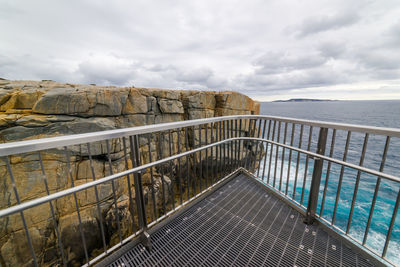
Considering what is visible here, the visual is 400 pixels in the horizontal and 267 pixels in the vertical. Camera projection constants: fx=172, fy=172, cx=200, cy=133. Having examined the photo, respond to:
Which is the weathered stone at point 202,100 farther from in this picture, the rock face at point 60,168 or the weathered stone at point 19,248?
the weathered stone at point 19,248

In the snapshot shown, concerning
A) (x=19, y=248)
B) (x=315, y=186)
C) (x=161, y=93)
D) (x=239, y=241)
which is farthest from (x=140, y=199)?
(x=161, y=93)

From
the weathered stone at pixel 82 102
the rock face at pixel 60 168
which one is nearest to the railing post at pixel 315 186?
the rock face at pixel 60 168

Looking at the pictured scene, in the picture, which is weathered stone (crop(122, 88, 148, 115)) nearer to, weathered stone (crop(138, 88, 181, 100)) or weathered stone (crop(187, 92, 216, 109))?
weathered stone (crop(138, 88, 181, 100))

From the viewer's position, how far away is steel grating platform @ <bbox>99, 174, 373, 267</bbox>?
7.15ft

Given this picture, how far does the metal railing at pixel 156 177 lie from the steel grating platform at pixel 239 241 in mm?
174

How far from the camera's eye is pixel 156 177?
13633 millimetres

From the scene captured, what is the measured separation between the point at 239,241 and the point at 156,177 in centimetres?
1202

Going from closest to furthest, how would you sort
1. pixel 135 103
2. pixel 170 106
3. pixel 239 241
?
1. pixel 239 241
2. pixel 135 103
3. pixel 170 106

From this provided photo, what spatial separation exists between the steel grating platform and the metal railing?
174 millimetres

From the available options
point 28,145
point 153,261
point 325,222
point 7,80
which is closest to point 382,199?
point 325,222

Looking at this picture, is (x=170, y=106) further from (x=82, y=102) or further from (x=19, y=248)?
(x=19, y=248)

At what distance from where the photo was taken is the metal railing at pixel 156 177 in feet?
5.89

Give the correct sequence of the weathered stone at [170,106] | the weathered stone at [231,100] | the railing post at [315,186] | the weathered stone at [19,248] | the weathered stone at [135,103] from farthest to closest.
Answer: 1. the weathered stone at [231,100]
2. the weathered stone at [170,106]
3. the weathered stone at [135,103]
4. the weathered stone at [19,248]
5. the railing post at [315,186]

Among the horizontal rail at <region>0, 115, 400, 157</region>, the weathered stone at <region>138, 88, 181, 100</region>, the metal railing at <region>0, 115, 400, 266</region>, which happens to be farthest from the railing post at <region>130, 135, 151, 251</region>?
the weathered stone at <region>138, 88, 181, 100</region>
